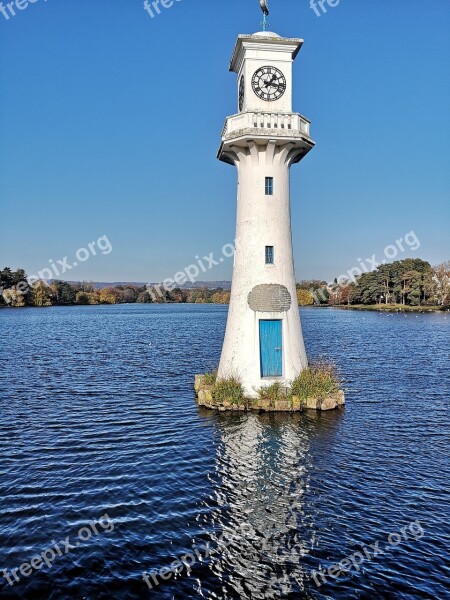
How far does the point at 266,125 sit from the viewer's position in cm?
2303

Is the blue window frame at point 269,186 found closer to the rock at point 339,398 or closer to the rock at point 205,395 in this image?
the rock at point 205,395

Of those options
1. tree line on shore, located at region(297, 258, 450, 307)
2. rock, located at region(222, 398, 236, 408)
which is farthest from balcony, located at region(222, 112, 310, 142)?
tree line on shore, located at region(297, 258, 450, 307)

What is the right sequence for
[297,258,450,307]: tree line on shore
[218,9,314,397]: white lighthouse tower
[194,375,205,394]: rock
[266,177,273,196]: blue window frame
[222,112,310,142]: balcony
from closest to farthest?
[222,112,310,142]: balcony → [218,9,314,397]: white lighthouse tower → [266,177,273,196]: blue window frame → [194,375,205,394]: rock → [297,258,450,307]: tree line on shore

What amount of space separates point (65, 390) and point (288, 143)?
19875 mm

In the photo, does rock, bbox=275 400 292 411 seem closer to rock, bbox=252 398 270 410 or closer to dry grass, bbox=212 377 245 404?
rock, bbox=252 398 270 410

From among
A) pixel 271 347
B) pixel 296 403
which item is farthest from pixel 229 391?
pixel 296 403

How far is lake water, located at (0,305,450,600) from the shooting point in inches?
439

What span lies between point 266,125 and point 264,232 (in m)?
4.88

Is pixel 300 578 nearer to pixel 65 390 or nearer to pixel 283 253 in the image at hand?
pixel 283 253

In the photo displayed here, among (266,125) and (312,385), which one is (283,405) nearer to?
(312,385)

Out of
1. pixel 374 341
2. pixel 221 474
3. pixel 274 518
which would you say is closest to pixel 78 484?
pixel 221 474

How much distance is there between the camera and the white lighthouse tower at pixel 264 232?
23.6 m

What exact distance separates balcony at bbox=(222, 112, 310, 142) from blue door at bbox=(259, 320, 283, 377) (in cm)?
873

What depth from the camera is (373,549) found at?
12234 millimetres
